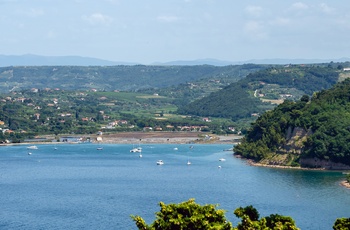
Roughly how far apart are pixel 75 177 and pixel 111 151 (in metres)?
25.1

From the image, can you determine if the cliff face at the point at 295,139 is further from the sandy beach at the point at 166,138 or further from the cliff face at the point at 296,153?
the sandy beach at the point at 166,138

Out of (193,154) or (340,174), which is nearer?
(340,174)

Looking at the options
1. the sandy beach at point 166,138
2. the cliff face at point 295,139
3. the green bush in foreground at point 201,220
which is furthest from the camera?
the sandy beach at point 166,138

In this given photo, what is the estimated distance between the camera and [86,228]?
4284cm

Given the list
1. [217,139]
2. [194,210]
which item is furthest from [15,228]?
[217,139]

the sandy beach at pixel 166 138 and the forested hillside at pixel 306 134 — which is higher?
the forested hillside at pixel 306 134

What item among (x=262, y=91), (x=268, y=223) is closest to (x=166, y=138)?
(x=262, y=91)

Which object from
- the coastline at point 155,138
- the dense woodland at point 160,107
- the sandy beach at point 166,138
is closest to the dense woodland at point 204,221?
the coastline at point 155,138

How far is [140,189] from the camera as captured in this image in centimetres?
5781

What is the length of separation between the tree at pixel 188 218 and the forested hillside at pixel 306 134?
142 ft

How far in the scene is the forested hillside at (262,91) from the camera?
13300 cm

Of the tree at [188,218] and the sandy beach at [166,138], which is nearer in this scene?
the tree at [188,218]

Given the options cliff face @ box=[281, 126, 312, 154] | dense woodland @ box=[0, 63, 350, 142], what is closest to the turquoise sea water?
cliff face @ box=[281, 126, 312, 154]

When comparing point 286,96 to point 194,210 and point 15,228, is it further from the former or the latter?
point 194,210
